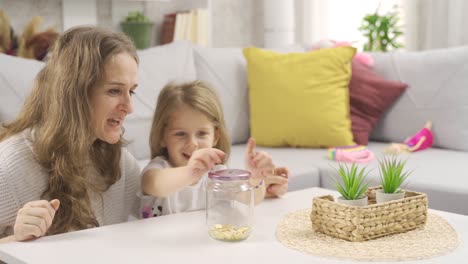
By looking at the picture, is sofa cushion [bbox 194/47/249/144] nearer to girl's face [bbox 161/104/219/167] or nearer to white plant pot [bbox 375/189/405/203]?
girl's face [bbox 161/104/219/167]

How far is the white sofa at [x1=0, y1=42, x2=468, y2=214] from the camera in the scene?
2.24 m

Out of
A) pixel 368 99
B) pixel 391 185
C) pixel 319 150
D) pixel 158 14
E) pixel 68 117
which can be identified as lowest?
pixel 319 150

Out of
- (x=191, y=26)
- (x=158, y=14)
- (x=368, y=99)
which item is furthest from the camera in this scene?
(x=158, y=14)

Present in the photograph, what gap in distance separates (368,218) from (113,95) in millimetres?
618

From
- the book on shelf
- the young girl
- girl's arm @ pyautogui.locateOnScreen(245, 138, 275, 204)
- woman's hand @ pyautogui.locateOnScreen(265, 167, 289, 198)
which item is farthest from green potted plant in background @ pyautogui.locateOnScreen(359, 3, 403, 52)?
girl's arm @ pyautogui.locateOnScreen(245, 138, 275, 204)

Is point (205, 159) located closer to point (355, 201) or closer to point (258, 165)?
point (258, 165)

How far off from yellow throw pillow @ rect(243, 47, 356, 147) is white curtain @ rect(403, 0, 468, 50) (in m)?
0.87

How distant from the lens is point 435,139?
2783mm

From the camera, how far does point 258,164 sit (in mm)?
1459

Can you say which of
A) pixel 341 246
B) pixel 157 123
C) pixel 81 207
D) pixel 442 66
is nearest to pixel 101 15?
pixel 442 66

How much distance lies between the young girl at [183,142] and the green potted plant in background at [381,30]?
216 centimetres

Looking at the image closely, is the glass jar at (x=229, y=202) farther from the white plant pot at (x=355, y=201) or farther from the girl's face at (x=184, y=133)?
the girl's face at (x=184, y=133)

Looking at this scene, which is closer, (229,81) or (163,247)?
(163,247)

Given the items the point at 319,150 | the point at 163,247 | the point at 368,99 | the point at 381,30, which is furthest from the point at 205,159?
the point at 381,30
